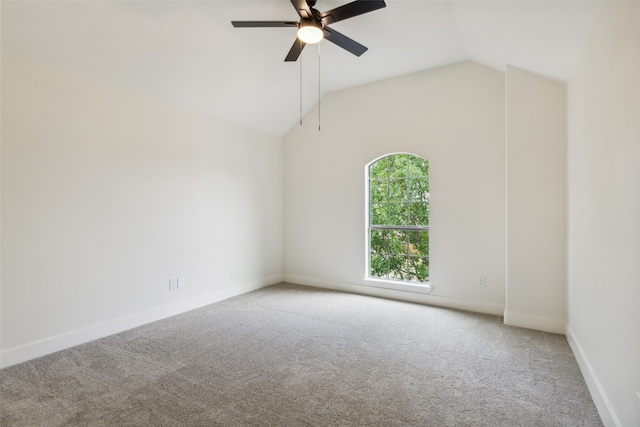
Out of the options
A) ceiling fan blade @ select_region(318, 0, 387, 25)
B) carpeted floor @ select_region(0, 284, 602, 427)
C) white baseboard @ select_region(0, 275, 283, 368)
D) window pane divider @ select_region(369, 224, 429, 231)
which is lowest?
carpeted floor @ select_region(0, 284, 602, 427)

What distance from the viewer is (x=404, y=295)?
4.35 metres

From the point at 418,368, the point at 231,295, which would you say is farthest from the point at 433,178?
the point at 231,295

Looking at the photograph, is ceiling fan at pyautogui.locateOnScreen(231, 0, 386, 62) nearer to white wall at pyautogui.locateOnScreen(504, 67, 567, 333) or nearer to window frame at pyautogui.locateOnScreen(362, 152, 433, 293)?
white wall at pyautogui.locateOnScreen(504, 67, 567, 333)

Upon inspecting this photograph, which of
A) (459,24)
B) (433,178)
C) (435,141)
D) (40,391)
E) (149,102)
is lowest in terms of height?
(40,391)

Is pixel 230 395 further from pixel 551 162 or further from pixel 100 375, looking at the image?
pixel 551 162

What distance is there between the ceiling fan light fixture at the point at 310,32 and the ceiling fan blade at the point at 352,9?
79mm

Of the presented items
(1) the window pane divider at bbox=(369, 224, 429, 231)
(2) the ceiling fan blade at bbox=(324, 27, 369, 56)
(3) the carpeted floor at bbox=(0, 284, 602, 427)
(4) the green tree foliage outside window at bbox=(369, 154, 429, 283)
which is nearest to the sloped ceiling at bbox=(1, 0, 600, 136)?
(2) the ceiling fan blade at bbox=(324, 27, 369, 56)

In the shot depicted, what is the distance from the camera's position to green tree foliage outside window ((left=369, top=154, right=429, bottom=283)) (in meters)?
4.37

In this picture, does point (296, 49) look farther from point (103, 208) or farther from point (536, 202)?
point (536, 202)

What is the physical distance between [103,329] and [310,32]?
3.40m

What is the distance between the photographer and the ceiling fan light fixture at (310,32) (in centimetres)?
252

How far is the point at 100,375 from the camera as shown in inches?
94.7

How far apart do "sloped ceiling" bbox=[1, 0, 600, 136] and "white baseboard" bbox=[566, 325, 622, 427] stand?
2400 mm

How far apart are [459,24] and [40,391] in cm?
452
